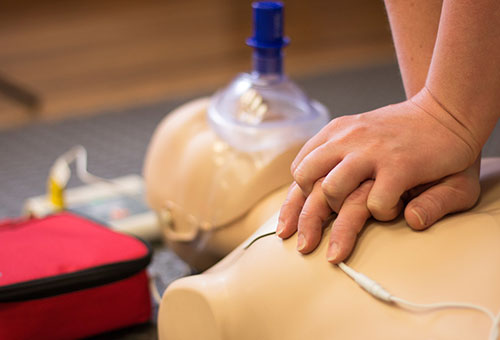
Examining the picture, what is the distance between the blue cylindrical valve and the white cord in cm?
42

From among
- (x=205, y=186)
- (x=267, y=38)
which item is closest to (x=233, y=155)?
(x=205, y=186)

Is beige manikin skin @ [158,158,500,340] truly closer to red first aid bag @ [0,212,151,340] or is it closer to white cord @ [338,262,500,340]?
white cord @ [338,262,500,340]

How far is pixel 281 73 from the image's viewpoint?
96cm

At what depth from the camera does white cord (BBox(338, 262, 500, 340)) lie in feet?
1.58

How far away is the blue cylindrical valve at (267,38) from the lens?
89cm

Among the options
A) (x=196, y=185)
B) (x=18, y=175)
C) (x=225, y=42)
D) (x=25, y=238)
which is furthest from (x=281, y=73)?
(x=225, y=42)

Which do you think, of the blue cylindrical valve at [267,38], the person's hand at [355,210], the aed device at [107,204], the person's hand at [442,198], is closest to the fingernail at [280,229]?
the person's hand at [355,210]

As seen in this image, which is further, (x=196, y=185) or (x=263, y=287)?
(x=196, y=185)

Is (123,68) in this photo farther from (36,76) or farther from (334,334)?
(334,334)

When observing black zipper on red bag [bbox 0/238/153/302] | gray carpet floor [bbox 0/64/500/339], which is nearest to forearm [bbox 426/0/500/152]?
black zipper on red bag [bbox 0/238/153/302]

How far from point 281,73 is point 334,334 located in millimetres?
487

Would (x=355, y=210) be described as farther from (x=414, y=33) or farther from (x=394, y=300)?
(x=414, y=33)

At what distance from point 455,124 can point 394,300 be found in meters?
0.16

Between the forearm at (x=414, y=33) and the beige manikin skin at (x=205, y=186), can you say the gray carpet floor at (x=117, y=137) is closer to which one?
the beige manikin skin at (x=205, y=186)
